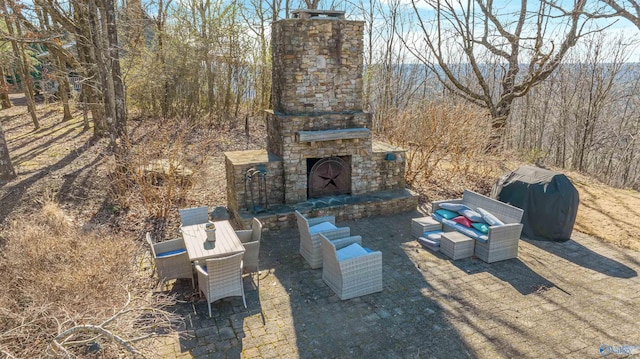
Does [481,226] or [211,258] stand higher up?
[211,258]

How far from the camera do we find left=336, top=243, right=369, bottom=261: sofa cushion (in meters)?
5.69

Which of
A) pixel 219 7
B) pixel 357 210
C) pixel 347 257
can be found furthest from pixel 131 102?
pixel 347 257

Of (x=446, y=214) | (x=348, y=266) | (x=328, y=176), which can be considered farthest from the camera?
(x=328, y=176)

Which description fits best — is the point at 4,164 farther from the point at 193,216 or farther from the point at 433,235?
the point at 433,235

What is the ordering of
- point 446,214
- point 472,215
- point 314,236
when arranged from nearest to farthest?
point 314,236 → point 472,215 → point 446,214

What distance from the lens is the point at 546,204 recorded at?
759 cm

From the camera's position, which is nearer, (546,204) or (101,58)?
(546,204)

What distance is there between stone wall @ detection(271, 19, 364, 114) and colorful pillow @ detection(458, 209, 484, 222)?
318 centimetres

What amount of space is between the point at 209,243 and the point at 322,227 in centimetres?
190

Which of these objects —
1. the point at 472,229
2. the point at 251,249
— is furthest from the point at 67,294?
the point at 472,229

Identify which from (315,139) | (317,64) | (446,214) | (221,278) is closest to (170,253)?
(221,278)

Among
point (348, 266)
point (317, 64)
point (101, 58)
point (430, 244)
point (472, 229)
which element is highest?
point (101, 58)

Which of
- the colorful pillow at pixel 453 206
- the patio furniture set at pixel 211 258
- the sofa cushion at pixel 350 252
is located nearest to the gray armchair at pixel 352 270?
the sofa cushion at pixel 350 252

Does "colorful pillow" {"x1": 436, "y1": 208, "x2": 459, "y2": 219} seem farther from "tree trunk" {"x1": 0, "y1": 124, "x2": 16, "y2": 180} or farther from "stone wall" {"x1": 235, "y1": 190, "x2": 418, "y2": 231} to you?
"tree trunk" {"x1": 0, "y1": 124, "x2": 16, "y2": 180}
